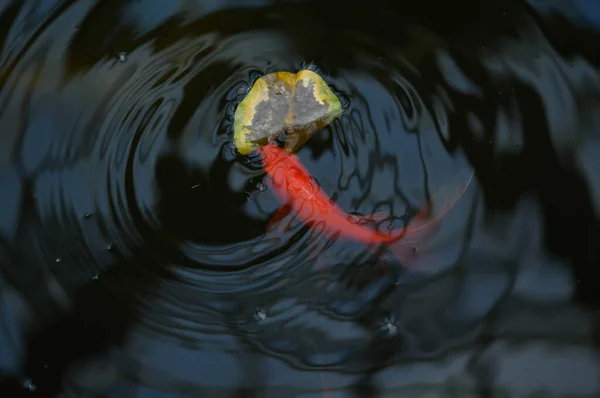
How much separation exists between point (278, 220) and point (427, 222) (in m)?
0.51

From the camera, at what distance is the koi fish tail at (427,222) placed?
91.8 inches

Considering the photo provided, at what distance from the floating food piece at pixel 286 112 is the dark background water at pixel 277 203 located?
0.06 meters

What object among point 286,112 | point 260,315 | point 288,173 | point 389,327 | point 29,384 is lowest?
point 389,327

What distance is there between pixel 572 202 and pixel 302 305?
3.23 feet

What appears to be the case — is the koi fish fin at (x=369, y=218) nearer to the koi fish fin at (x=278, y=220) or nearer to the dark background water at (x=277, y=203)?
the dark background water at (x=277, y=203)

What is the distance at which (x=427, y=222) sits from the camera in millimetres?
2361

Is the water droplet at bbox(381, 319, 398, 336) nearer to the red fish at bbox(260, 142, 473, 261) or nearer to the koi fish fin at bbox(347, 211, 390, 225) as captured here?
the red fish at bbox(260, 142, 473, 261)

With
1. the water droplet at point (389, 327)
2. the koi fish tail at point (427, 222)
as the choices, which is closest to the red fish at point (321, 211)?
the koi fish tail at point (427, 222)

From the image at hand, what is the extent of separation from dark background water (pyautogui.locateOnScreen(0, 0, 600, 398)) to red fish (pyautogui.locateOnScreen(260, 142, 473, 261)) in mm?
43

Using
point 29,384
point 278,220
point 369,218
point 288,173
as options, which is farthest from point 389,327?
point 29,384

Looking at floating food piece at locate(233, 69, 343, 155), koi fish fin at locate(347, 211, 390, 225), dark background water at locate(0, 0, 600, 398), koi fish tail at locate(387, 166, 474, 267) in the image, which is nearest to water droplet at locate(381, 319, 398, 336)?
dark background water at locate(0, 0, 600, 398)

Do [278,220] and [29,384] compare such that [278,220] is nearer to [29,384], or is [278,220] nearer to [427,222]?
[427,222]

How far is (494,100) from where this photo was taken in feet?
8.16

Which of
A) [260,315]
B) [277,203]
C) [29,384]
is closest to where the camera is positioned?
[29,384]
